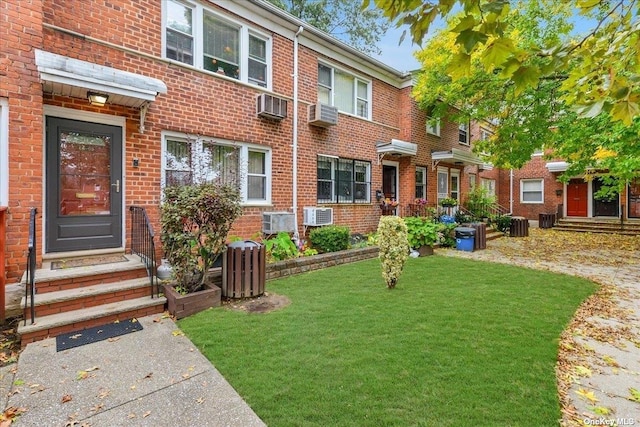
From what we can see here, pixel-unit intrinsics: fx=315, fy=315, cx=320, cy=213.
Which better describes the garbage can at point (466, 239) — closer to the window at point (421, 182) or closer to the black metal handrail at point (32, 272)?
the window at point (421, 182)

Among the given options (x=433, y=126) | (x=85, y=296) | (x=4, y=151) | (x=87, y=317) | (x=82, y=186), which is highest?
(x=433, y=126)

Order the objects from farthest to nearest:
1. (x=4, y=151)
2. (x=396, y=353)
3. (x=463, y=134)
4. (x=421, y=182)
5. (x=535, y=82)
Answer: (x=463, y=134)
(x=421, y=182)
(x=4, y=151)
(x=396, y=353)
(x=535, y=82)

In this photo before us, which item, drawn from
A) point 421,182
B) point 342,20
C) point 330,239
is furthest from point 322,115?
point 342,20

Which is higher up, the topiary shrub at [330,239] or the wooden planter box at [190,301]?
the topiary shrub at [330,239]

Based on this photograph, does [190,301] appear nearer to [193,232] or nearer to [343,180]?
[193,232]

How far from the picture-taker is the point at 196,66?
22.5 feet

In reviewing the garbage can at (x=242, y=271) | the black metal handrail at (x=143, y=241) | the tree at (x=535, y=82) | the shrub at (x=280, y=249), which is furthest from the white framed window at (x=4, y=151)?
the tree at (x=535, y=82)

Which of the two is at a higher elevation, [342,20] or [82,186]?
[342,20]

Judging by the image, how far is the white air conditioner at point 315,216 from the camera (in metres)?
8.68

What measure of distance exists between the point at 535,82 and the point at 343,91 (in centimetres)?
896

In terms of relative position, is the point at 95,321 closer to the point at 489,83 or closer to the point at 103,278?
the point at 103,278

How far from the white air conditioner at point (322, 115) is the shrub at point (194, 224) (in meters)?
4.83

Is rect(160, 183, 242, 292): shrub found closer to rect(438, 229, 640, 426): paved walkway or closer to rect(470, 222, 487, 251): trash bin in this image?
rect(438, 229, 640, 426): paved walkway

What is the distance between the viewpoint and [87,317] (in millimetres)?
3953
